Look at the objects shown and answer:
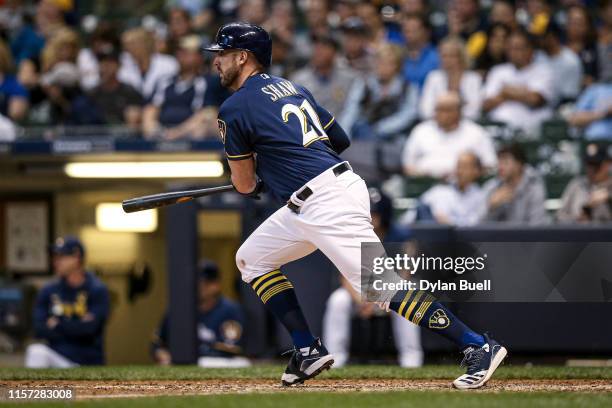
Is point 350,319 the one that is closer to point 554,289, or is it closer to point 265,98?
point 554,289

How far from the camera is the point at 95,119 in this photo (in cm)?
1094

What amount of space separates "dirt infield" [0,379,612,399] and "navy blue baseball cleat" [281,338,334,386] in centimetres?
8

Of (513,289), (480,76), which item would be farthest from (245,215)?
(480,76)

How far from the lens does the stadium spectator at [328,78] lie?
34.4 feet

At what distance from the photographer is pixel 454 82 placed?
34.0 feet

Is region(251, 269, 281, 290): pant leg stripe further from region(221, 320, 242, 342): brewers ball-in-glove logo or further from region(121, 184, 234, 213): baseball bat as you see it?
region(221, 320, 242, 342): brewers ball-in-glove logo

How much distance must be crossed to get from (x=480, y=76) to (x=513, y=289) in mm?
4241

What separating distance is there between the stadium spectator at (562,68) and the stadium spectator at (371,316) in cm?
354

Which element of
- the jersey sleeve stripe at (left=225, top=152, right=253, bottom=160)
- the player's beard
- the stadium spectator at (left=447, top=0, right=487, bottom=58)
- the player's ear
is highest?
the stadium spectator at (left=447, top=0, right=487, bottom=58)

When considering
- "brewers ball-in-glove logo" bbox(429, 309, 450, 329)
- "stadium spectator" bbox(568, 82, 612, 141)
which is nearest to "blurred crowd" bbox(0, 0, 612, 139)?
"stadium spectator" bbox(568, 82, 612, 141)

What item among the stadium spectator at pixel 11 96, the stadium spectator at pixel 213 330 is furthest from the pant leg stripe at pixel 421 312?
the stadium spectator at pixel 11 96

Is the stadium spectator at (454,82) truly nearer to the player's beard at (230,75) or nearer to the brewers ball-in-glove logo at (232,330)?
the brewers ball-in-glove logo at (232,330)

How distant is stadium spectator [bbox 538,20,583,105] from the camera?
10.7m

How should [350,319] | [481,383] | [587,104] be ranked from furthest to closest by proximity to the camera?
[587,104]
[350,319]
[481,383]
